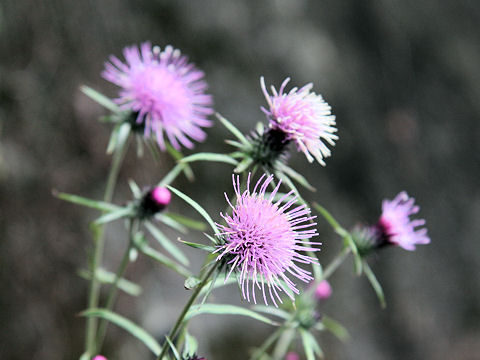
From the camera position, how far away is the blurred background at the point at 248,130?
78.7 inches

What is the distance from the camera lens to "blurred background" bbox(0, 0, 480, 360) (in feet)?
6.56

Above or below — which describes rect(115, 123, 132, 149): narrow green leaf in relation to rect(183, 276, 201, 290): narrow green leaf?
above

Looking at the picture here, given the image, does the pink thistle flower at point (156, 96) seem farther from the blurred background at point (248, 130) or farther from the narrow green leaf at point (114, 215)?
the blurred background at point (248, 130)

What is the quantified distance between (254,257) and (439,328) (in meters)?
2.49

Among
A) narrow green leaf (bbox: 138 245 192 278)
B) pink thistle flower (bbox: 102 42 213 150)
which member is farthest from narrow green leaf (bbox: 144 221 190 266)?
pink thistle flower (bbox: 102 42 213 150)

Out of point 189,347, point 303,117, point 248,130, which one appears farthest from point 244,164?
point 248,130

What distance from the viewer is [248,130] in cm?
242

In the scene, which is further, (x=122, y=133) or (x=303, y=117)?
(x=122, y=133)

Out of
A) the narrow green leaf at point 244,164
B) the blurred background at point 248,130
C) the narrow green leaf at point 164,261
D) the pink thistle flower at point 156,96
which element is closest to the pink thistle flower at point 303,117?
the narrow green leaf at point 244,164

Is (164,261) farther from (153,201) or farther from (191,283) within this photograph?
(191,283)

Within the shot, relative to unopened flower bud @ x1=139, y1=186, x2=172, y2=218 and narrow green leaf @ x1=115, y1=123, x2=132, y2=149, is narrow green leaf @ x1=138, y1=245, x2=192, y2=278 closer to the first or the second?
unopened flower bud @ x1=139, y1=186, x2=172, y2=218

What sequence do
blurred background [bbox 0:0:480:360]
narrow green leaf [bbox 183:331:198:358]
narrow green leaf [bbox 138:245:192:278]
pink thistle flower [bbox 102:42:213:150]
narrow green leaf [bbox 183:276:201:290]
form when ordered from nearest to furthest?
narrow green leaf [bbox 183:276:201:290] → narrow green leaf [bbox 183:331:198:358] → narrow green leaf [bbox 138:245:192:278] → pink thistle flower [bbox 102:42:213:150] → blurred background [bbox 0:0:480:360]

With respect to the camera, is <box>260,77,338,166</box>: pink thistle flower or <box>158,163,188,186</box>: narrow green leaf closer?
<box>260,77,338,166</box>: pink thistle flower

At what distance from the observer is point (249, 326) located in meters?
2.30
